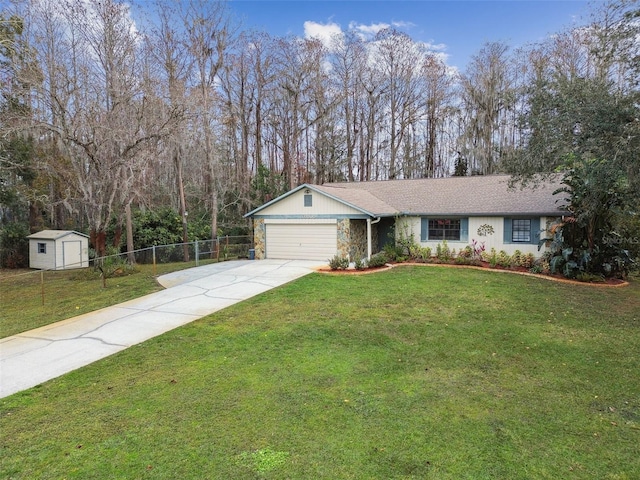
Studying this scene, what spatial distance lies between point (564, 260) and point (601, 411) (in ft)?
29.9

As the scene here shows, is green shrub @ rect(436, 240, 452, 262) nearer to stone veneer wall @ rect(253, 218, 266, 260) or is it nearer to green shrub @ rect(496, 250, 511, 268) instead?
green shrub @ rect(496, 250, 511, 268)

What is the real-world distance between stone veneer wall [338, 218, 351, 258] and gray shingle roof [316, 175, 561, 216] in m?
0.88

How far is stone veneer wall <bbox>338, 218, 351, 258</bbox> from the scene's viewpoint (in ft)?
49.1

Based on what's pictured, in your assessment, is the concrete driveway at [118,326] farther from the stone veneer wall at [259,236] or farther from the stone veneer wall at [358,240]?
the stone veneer wall at [259,236]

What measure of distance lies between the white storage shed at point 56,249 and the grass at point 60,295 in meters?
1.95

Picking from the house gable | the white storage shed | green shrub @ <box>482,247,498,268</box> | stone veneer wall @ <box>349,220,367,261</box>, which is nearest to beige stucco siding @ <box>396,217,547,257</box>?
green shrub @ <box>482,247,498,268</box>

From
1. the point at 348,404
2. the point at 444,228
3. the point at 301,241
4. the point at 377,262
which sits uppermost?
the point at 444,228

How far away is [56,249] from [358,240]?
14015 millimetres

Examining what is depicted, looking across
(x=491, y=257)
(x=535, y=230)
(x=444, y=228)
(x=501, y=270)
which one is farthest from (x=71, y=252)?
(x=535, y=230)

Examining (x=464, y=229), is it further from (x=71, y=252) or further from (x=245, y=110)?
(x=71, y=252)

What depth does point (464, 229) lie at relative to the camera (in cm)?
1511

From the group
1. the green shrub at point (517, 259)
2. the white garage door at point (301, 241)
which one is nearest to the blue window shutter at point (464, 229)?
the green shrub at point (517, 259)

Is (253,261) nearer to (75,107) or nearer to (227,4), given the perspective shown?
(75,107)

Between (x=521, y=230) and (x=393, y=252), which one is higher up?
(x=521, y=230)
